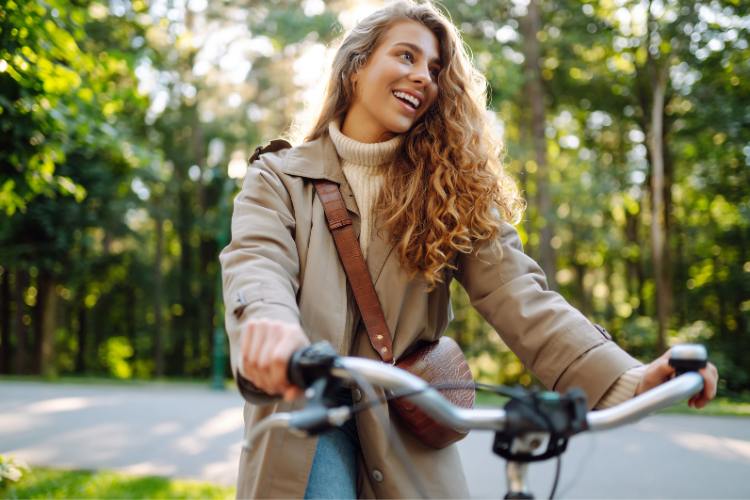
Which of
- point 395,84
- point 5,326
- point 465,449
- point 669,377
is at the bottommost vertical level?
point 5,326

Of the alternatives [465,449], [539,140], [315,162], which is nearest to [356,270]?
[315,162]

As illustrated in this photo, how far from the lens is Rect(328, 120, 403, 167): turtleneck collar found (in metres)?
2.26


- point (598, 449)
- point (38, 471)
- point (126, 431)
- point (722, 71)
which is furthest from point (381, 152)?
point (722, 71)

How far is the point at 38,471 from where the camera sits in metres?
6.38

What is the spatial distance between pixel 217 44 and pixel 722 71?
591 inches

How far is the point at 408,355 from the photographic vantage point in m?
2.01

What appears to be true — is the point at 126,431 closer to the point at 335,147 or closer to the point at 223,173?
the point at 335,147

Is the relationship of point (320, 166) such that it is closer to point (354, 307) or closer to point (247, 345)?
point (354, 307)

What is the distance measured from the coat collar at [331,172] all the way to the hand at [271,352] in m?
0.72

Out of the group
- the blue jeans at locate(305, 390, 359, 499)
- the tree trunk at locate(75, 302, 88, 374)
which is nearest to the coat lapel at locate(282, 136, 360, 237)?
the blue jeans at locate(305, 390, 359, 499)

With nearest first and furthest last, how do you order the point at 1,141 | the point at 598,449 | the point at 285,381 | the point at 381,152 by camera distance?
the point at 285,381 < the point at 381,152 < the point at 1,141 < the point at 598,449

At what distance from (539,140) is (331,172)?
14790 mm

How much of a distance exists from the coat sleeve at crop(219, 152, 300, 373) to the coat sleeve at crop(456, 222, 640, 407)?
58cm

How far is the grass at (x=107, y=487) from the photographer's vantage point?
5.54 m
